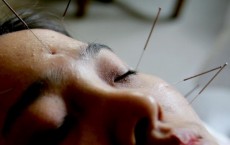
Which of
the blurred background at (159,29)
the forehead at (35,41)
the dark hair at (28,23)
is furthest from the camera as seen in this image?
the blurred background at (159,29)

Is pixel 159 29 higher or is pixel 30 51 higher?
pixel 30 51

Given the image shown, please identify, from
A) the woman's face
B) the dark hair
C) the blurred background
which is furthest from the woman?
the blurred background

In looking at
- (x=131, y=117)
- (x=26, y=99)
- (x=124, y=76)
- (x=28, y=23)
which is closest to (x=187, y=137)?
(x=131, y=117)

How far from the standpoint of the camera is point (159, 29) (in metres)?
2.80

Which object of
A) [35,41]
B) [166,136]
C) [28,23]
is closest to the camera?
[166,136]

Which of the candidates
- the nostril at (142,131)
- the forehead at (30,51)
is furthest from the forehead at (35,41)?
the nostril at (142,131)

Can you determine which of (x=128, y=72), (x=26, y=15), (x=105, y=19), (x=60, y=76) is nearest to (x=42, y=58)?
(x=60, y=76)

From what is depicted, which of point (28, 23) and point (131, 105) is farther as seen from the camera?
point (28, 23)

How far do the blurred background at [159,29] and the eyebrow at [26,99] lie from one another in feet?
4.31

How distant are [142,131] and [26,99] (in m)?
0.26

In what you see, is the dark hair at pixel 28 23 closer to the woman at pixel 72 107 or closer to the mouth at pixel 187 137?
the woman at pixel 72 107

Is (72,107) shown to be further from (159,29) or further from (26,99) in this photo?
(159,29)

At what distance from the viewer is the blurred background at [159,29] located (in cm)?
246

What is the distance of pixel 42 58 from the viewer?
2.82 ft
